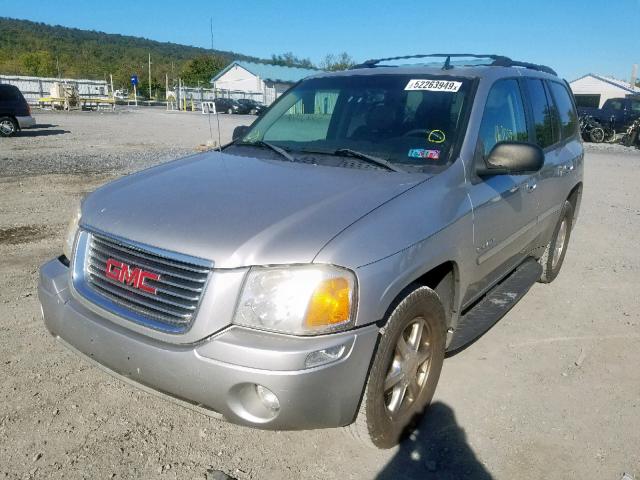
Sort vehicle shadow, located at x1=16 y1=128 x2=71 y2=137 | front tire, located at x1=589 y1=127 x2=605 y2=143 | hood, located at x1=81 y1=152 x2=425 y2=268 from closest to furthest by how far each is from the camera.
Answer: hood, located at x1=81 y1=152 x2=425 y2=268, vehicle shadow, located at x1=16 y1=128 x2=71 y2=137, front tire, located at x1=589 y1=127 x2=605 y2=143

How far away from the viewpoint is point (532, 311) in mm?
4398

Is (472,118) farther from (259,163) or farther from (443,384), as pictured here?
(443,384)

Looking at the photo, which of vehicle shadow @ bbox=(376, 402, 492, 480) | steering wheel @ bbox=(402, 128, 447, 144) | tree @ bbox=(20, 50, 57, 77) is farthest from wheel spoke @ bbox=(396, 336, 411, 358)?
tree @ bbox=(20, 50, 57, 77)

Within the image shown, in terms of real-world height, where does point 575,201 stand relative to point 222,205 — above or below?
below

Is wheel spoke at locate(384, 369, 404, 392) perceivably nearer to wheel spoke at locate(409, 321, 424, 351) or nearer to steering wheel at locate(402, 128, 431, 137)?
wheel spoke at locate(409, 321, 424, 351)

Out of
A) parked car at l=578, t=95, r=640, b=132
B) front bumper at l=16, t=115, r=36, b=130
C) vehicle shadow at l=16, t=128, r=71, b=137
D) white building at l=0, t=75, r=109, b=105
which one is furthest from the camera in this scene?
white building at l=0, t=75, r=109, b=105

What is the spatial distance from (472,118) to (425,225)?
1.01 meters

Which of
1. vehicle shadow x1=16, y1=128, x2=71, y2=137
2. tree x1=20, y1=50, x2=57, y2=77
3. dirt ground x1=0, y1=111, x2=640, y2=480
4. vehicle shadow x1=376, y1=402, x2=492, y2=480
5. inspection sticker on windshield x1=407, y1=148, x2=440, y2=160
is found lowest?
vehicle shadow x1=376, y1=402, x2=492, y2=480

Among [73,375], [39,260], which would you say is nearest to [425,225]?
[73,375]

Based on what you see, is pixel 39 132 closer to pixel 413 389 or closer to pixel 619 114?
pixel 413 389

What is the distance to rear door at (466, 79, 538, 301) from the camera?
303 cm

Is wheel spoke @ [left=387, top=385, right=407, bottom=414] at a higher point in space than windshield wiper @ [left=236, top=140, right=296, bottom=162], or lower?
lower

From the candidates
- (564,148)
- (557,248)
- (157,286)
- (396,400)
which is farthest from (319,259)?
(557,248)

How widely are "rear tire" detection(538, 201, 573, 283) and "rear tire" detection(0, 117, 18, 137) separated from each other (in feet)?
61.7
